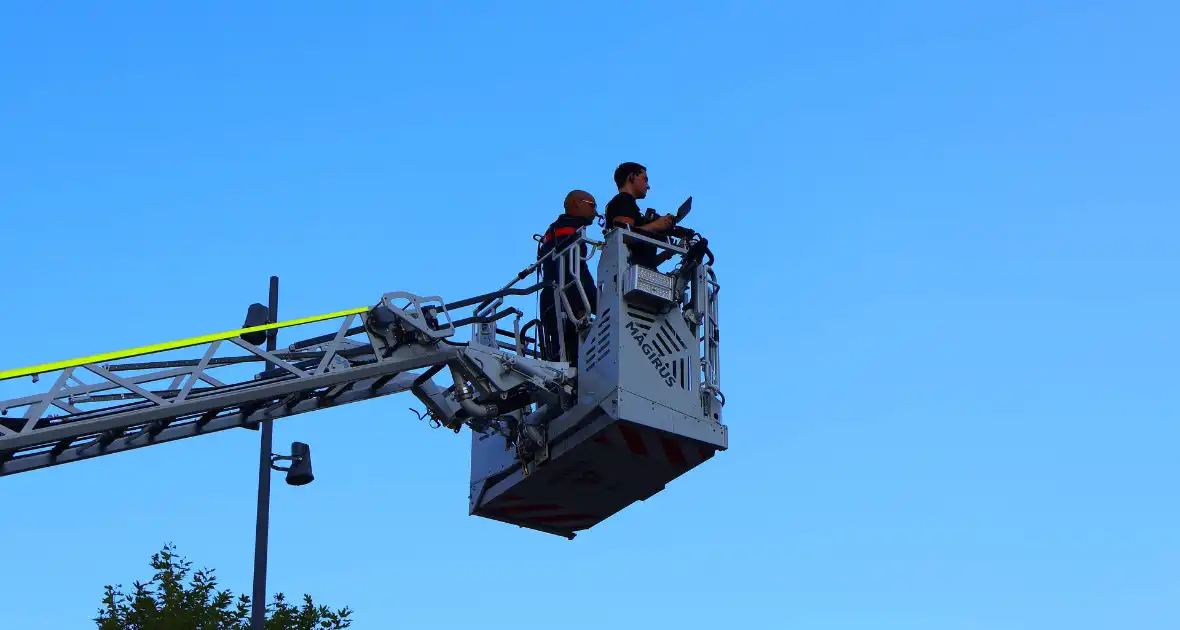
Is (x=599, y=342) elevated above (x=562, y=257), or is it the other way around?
(x=562, y=257)

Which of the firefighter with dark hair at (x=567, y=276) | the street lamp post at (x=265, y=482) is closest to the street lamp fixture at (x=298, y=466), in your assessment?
the street lamp post at (x=265, y=482)

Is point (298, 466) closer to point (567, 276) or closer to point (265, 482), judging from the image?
point (265, 482)

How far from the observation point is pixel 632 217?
1770 centimetres

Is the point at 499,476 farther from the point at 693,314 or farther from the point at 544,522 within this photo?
the point at 693,314

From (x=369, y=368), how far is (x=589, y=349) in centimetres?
230

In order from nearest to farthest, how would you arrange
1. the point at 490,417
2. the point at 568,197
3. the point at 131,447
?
the point at 131,447 → the point at 490,417 → the point at 568,197

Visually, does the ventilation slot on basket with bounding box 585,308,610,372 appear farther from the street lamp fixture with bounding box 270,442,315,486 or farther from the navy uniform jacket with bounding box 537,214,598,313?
the street lamp fixture with bounding box 270,442,315,486

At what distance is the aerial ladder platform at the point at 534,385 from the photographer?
15.6 metres

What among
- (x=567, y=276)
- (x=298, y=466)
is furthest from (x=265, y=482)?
(x=567, y=276)

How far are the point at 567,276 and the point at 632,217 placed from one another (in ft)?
3.13

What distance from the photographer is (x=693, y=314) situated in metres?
17.4

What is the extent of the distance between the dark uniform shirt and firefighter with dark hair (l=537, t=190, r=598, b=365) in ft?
1.14

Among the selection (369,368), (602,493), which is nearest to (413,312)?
(369,368)

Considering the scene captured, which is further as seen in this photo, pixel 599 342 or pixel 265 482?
pixel 265 482
